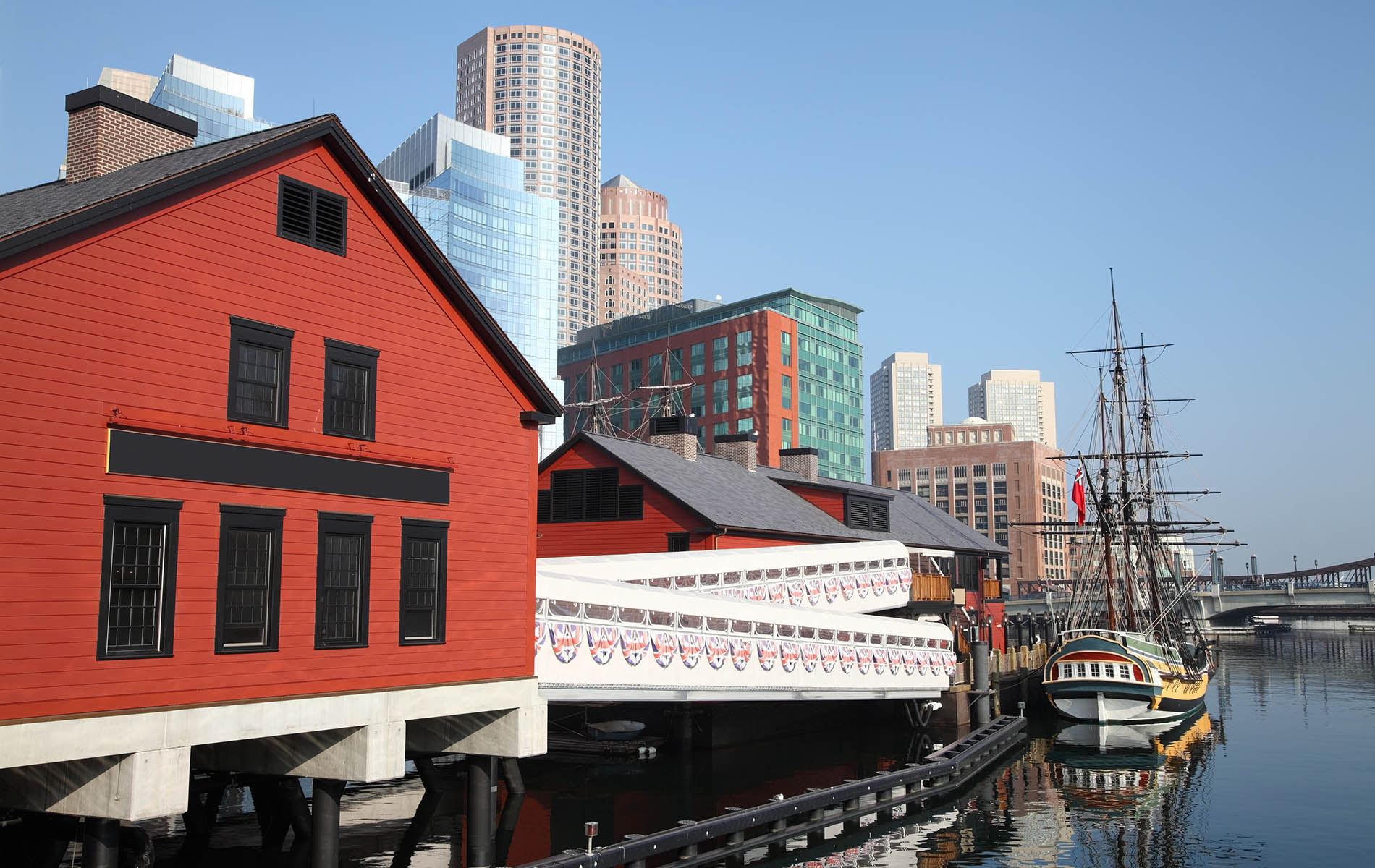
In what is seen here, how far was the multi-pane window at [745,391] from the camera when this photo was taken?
150 metres

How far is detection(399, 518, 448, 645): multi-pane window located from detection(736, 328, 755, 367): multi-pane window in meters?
131

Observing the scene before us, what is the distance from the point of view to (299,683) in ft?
58.3

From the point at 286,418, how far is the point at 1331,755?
142 feet

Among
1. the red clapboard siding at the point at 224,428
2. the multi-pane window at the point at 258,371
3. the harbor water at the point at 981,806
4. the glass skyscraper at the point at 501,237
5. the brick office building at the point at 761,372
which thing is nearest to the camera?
the red clapboard siding at the point at 224,428

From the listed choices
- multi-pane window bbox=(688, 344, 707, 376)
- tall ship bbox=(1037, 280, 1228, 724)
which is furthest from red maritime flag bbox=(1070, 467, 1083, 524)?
multi-pane window bbox=(688, 344, 707, 376)

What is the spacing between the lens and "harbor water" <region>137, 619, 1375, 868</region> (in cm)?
2627

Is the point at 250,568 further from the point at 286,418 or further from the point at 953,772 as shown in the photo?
the point at 953,772

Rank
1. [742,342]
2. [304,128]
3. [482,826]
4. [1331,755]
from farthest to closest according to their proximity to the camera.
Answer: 1. [742,342]
2. [1331,755]
3. [482,826]
4. [304,128]

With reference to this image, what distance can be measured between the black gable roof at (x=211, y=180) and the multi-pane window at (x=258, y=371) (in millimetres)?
2284

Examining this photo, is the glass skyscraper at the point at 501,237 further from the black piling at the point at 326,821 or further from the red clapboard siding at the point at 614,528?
the black piling at the point at 326,821

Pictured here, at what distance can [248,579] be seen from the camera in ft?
56.6

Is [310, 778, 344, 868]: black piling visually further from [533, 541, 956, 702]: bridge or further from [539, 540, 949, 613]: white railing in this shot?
[539, 540, 949, 613]: white railing

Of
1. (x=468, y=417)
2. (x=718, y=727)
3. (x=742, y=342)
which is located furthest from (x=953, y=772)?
(x=742, y=342)

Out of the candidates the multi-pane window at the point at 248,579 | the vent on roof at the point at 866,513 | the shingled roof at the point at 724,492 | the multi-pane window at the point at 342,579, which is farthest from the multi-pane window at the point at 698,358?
the multi-pane window at the point at 248,579
